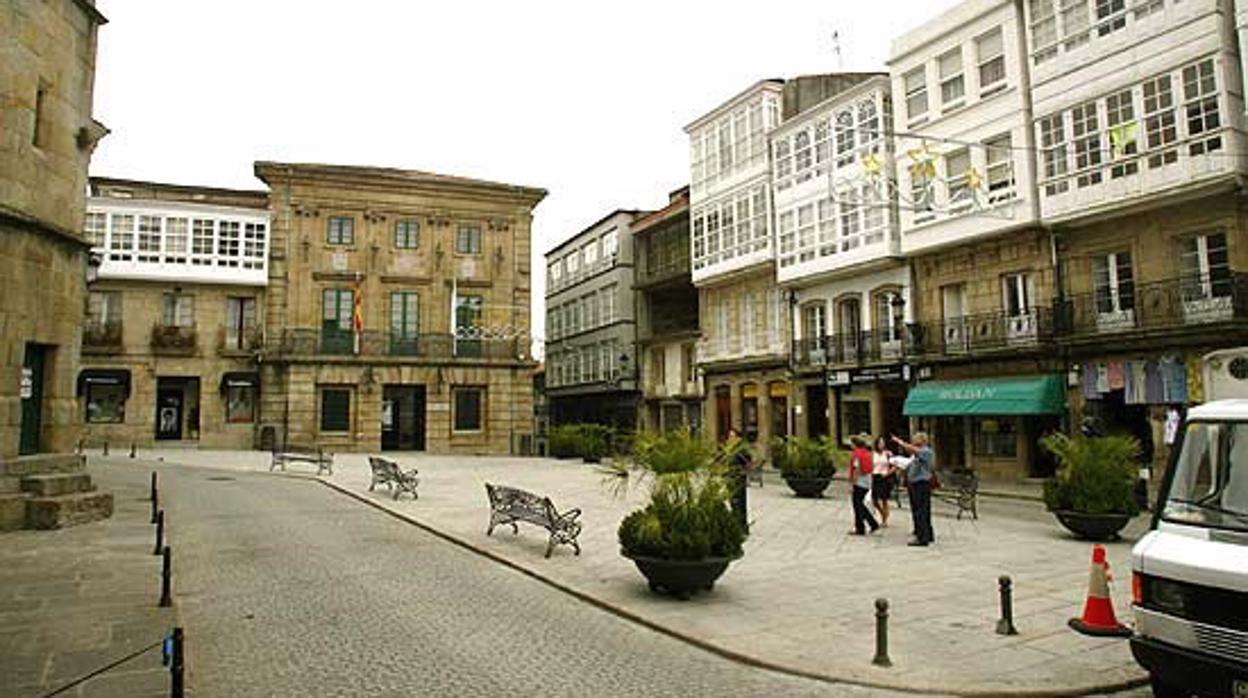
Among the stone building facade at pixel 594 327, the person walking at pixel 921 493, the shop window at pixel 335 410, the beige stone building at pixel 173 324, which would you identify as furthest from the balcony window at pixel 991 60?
the beige stone building at pixel 173 324

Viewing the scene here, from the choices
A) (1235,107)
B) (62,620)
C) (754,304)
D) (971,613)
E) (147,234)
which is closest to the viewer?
(62,620)

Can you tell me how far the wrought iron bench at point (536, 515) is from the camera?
1155 centimetres

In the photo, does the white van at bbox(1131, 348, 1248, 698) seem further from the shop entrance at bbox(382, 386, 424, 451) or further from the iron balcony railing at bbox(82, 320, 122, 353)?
the iron balcony railing at bbox(82, 320, 122, 353)

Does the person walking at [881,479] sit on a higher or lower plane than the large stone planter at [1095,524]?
higher

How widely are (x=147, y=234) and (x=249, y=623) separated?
1418 inches

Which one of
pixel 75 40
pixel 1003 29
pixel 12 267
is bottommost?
pixel 12 267

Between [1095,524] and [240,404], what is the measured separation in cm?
3604

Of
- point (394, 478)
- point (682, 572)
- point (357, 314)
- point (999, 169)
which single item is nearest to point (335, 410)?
point (357, 314)

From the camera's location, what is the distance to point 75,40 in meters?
14.7

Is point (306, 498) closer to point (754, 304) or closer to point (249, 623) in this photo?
point (249, 623)

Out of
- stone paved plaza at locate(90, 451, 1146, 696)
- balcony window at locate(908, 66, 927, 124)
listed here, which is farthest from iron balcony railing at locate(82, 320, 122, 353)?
balcony window at locate(908, 66, 927, 124)

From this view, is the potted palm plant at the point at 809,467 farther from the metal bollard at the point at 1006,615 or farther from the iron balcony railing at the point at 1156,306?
the metal bollard at the point at 1006,615

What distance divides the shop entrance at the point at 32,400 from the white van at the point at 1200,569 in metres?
15.7

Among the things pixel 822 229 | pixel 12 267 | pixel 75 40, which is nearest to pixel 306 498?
pixel 12 267
